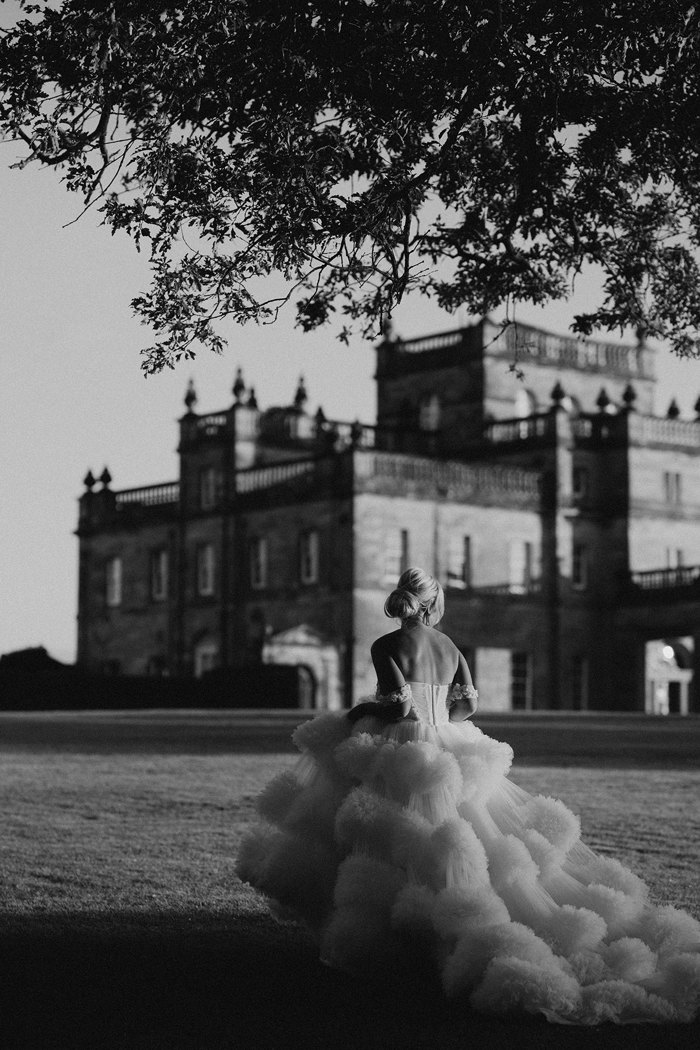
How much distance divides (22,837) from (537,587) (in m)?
46.7

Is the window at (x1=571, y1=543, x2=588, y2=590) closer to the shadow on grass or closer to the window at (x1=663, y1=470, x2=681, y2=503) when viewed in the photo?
the window at (x1=663, y1=470, x2=681, y2=503)

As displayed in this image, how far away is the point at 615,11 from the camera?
12.6m

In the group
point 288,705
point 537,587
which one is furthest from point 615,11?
point 537,587

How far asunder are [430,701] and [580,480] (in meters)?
53.5

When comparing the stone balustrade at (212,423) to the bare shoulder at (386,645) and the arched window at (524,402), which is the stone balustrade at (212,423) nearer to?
the arched window at (524,402)

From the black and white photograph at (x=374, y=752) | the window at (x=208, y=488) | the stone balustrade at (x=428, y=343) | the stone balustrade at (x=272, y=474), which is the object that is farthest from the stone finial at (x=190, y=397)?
the black and white photograph at (x=374, y=752)

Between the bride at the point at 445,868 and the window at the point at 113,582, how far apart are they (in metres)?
58.2

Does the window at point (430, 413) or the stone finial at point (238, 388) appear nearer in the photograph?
the stone finial at point (238, 388)

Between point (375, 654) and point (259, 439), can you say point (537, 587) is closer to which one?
point (259, 439)

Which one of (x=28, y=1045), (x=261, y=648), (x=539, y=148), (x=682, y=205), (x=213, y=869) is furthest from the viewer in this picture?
(x=261, y=648)

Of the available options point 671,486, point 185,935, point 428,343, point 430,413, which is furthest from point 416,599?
point 428,343

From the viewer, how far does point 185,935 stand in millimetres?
9617

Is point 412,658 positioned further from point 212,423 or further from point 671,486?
point 212,423

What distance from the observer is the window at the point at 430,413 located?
6612cm
